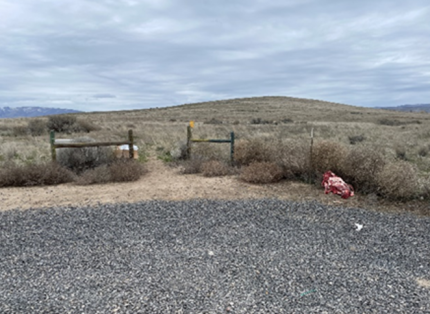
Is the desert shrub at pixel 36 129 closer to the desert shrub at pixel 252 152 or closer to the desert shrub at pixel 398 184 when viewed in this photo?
the desert shrub at pixel 252 152

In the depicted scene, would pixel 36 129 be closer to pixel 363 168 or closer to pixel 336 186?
pixel 336 186

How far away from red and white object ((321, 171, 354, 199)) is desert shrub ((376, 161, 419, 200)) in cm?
73

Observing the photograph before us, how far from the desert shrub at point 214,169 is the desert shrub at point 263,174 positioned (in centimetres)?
86

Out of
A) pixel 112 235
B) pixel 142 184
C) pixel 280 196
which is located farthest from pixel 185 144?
pixel 112 235

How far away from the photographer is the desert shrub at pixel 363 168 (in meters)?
8.52

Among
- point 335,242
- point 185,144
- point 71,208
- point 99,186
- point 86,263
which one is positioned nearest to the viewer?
point 86,263

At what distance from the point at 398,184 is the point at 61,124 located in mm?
23369

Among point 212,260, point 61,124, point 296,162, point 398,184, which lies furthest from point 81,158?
point 61,124

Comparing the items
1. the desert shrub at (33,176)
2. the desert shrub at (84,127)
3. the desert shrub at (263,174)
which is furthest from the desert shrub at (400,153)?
the desert shrub at (84,127)

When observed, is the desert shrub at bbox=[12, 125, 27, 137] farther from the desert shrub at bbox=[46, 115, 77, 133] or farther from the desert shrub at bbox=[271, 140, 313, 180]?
the desert shrub at bbox=[271, 140, 313, 180]

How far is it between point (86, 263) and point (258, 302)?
7.81 feet

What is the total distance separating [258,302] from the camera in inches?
147

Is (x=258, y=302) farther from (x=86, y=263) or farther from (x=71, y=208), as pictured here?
(x=71, y=208)

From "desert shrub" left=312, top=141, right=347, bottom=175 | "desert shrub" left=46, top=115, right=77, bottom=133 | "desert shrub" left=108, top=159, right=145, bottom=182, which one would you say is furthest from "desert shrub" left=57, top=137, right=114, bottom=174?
"desert shrub" left=46, top=115, right=77, bottom=133
